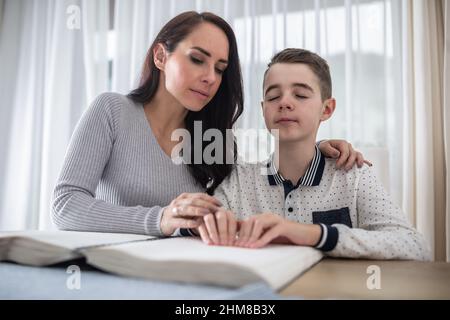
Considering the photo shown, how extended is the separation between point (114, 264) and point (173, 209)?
263 millimetres

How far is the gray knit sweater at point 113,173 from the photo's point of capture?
831mm

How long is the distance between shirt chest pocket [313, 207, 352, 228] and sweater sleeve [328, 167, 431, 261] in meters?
0.03

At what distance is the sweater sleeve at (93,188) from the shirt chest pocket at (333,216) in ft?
1.27

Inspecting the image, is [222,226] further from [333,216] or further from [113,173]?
[113,173]

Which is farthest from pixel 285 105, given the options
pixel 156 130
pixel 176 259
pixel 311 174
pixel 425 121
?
pixel 425 121

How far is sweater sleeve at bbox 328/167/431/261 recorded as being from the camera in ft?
2.10

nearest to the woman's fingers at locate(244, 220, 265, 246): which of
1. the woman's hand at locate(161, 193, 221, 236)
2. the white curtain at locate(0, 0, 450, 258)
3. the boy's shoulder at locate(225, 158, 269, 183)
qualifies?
the woman's hand at locate(161, 193, 221, 236)

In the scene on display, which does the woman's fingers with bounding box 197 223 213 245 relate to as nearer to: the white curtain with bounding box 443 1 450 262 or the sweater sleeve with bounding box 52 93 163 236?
the sweater sleeve with bounding box 52 93 163 236

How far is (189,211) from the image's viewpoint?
675 millimetres

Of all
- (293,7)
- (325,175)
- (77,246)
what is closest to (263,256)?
(77,246)

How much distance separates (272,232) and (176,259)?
0.20 metres

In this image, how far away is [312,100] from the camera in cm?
102

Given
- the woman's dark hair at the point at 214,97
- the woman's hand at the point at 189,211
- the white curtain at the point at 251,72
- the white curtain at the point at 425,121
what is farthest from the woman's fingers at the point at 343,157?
the white curtain at the point at 425,121

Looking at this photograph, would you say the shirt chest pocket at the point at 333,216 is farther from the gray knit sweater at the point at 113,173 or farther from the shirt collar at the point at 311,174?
the gray knit sweater at the point at 113,173
